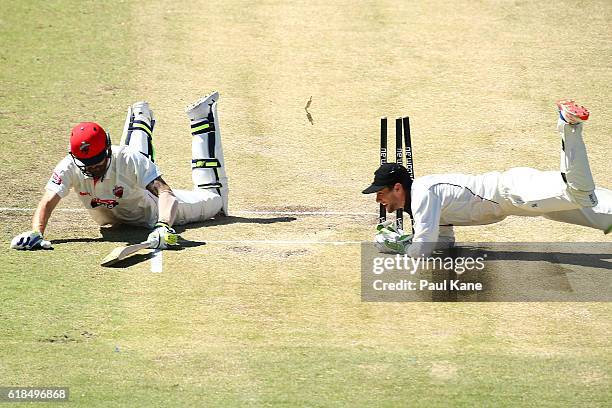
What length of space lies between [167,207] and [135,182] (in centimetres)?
54

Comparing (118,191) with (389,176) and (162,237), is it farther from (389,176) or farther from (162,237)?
(389,176)

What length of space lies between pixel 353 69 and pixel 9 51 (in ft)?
17.8

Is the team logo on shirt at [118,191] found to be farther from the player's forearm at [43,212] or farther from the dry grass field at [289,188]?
the player's forearm at [43,212]

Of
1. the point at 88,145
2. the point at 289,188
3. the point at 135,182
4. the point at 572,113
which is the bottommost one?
the point at 289,188

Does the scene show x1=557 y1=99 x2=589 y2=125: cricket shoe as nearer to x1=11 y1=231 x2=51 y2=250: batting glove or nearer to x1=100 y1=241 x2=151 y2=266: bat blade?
x1=100 y1=241 x2=151 y2=266: bat blade

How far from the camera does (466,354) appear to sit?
7543mm

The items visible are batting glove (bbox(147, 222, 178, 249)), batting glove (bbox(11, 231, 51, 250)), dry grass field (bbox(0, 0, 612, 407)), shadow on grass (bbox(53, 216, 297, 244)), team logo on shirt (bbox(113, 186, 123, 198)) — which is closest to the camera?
dry grass field (bbox(0, 0, 612, 407))

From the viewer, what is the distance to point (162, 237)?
9.59m

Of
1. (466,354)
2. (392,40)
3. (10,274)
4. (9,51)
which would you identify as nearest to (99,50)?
(9,51)

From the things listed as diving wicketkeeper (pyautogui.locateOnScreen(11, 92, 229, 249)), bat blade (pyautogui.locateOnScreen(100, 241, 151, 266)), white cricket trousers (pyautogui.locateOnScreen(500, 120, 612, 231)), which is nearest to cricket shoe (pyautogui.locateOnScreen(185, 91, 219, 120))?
diving wicketkeeper (pyautogui.locateOnScreen(11, 92, 229, 249))

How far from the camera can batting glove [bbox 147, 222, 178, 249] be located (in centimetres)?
958

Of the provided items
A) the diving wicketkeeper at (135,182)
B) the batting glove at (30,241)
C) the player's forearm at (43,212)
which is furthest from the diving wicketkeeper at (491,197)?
the batting glove at (30,241)

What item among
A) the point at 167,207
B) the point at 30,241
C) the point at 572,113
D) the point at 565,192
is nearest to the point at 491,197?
the point at 565,192

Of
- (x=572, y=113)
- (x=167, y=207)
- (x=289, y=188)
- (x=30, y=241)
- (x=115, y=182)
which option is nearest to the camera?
(x=572, y=113)
